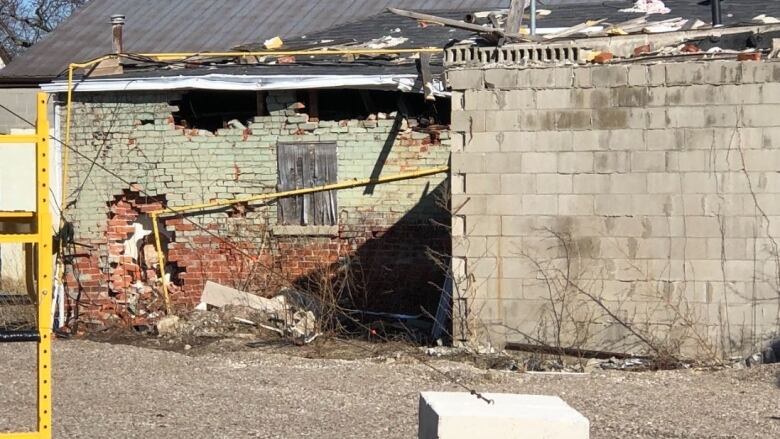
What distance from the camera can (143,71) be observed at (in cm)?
1573

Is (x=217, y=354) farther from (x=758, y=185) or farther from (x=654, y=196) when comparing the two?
(x=758, y=185)

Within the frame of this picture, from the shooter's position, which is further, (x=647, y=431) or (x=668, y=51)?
(x=668, y=51)

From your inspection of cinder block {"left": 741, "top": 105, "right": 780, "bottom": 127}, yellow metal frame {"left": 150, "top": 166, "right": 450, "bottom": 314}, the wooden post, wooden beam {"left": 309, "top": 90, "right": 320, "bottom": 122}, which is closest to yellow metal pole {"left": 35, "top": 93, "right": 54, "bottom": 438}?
cinder block {"left": 741, "top": 105, "right": 780, "bottom": 127}

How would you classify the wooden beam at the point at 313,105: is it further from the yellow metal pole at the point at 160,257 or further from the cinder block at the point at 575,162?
the cinder block at the point at 575,162

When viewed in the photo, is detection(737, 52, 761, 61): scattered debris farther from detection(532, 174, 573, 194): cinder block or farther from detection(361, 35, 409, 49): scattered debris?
detection(361, 35, 409, 49): scattered debris

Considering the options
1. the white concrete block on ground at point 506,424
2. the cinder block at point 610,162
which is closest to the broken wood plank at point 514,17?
the cinder block at point 610,162

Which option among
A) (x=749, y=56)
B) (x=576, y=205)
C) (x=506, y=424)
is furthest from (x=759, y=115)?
(x=506, y=424)

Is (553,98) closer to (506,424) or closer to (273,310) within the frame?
(273,310)

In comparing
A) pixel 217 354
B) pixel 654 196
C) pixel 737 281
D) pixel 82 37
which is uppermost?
pixel 82 37

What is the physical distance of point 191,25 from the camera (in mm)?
21250

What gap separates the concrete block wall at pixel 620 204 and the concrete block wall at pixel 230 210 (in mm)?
2462

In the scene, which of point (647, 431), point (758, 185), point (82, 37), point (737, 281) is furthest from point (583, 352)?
point (82, 37)

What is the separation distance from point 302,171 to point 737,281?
18.9ft

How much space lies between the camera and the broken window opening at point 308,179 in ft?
47.9
